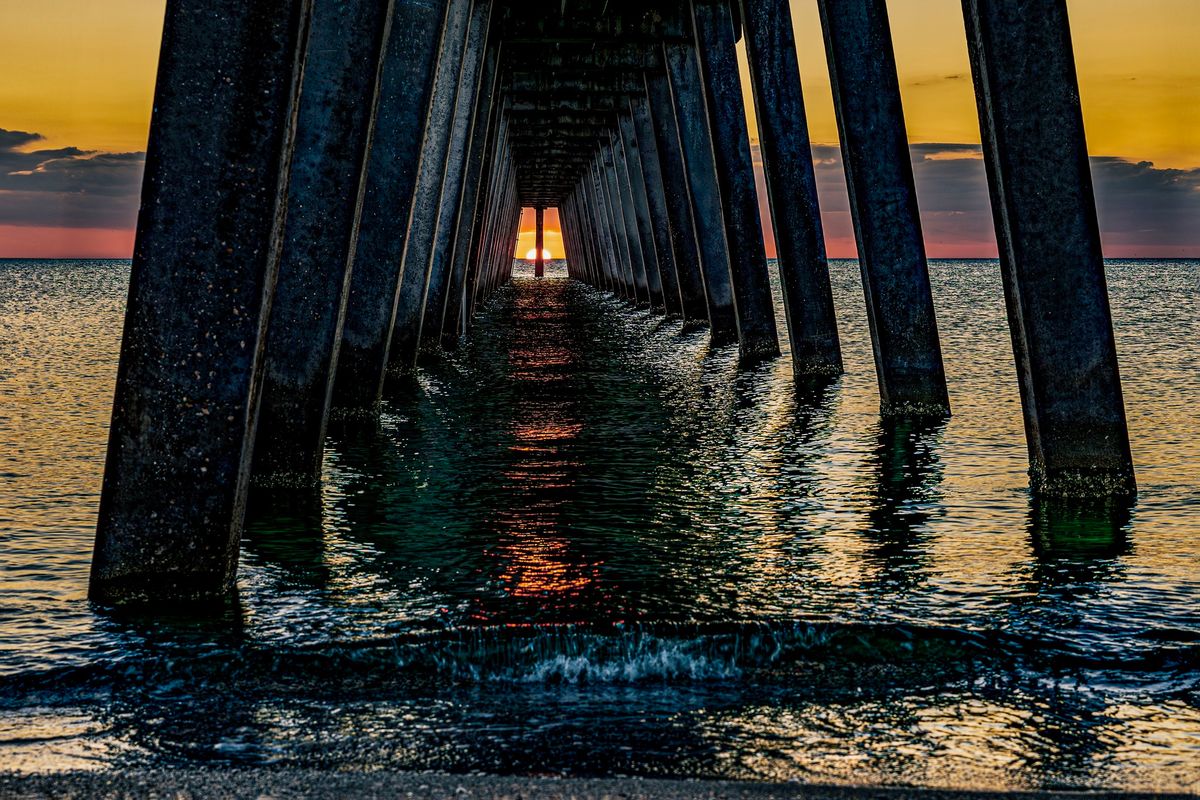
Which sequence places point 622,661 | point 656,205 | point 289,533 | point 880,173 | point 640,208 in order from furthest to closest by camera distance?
point 640,208 → point 656,205 → point 880,173 → point 289,533 → point 622,661

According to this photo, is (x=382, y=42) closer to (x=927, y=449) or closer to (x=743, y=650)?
(x=743, y=650)

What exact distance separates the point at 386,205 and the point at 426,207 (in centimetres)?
372

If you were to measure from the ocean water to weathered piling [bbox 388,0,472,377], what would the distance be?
14.6ft

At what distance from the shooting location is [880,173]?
1045 cm

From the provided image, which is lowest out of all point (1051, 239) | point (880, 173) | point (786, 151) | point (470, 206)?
point (1051, 239)

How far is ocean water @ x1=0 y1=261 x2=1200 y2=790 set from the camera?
3.52 meters

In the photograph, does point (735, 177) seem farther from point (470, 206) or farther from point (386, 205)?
point (386, 205)

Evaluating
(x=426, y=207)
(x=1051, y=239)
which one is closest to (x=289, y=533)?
(x=1051, y=239)

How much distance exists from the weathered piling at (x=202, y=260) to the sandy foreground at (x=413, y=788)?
61.7 inches

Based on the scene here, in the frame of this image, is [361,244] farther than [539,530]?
Yes

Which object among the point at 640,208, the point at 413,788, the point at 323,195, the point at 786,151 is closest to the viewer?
the point at 413,788

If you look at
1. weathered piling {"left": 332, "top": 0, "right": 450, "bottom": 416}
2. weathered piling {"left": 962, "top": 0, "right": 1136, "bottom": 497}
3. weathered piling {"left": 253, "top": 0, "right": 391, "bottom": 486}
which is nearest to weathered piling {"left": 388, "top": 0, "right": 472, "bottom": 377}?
weathered piling {"left": 332, "top": 0, "right": 450, "bottom": 416}

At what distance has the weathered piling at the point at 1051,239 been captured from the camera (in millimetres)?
6793

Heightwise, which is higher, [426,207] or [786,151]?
[786,151]
